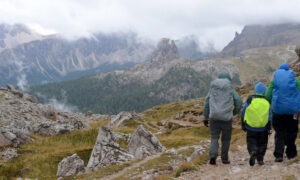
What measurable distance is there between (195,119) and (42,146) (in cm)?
4075

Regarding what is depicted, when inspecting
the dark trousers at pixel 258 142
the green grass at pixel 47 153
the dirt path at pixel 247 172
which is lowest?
the green grass at pixel 47 153

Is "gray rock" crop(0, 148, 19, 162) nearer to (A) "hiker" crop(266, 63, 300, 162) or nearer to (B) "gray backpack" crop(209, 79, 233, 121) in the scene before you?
(B) "gray backpack" crop(209, 79, 233, 121)

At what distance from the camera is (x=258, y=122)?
400 inches

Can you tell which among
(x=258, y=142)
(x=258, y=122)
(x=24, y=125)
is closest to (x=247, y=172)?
(x=258, y=142)

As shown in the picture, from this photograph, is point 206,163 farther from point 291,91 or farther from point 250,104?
point 291,91

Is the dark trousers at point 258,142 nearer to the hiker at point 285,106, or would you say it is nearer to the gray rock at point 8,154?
the hiker at point 285,106

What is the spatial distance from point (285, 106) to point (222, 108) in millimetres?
2700

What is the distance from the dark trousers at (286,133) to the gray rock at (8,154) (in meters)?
21.6

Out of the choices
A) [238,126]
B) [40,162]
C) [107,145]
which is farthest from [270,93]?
[238,126]

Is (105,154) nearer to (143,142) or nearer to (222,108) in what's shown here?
(143,142)

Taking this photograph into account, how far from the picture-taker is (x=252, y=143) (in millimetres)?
10609

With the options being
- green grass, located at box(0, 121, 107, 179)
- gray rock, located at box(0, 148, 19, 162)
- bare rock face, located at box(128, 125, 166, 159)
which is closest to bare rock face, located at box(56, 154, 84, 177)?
green grass, located at box(0, 121, 107, 179)

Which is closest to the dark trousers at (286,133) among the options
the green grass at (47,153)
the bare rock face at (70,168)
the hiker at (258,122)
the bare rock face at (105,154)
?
the hiker at (258,122)

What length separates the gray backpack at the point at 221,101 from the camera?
10820 mm
